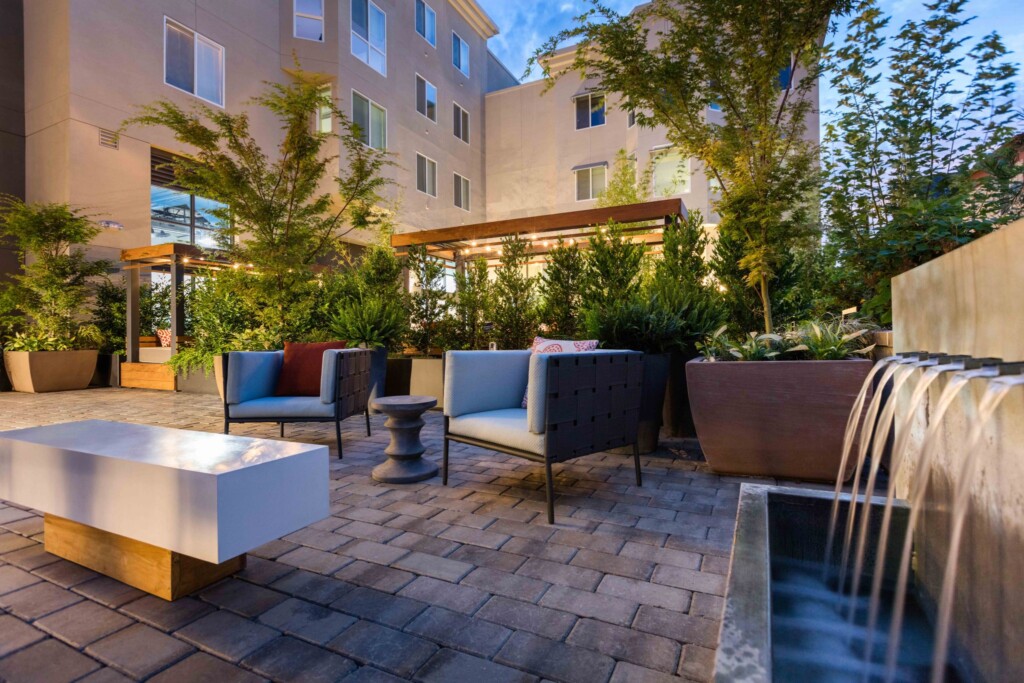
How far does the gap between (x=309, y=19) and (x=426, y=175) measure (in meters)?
4.22

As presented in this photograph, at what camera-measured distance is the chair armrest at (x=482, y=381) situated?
2.61 m

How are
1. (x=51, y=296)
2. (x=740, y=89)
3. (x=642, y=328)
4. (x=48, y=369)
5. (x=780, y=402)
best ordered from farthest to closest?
(x=51, y=296) → (x=48, y=369) → (x=740, y=89) → (x=642, y=328) → (x=780, y=402)

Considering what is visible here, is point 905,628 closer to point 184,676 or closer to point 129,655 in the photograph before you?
point 184,676

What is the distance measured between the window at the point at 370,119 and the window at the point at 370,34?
35.4 inches

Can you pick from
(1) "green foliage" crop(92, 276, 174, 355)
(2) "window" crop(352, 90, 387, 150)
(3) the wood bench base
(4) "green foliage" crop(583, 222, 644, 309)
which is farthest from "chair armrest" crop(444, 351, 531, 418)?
(2) "window" crop(352, 90, 387, 150)

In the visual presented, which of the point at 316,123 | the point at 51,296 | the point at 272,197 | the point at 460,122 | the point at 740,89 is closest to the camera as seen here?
the point at 740,89

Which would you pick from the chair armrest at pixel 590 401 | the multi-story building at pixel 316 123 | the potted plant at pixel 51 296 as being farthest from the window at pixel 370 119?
the chair armrest at pixel 590 401

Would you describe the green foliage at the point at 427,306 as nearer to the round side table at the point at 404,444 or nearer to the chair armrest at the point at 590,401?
the round side table at the point at 404,444

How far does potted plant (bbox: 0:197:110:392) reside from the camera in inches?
284

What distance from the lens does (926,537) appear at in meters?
1.30

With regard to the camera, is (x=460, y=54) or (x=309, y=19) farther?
(x=460, y=54)

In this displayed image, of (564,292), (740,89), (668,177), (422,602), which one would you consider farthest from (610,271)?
(668,177)

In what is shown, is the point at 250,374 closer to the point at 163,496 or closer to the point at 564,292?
the point at 163,496

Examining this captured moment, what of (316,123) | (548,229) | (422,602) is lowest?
(422,602)
